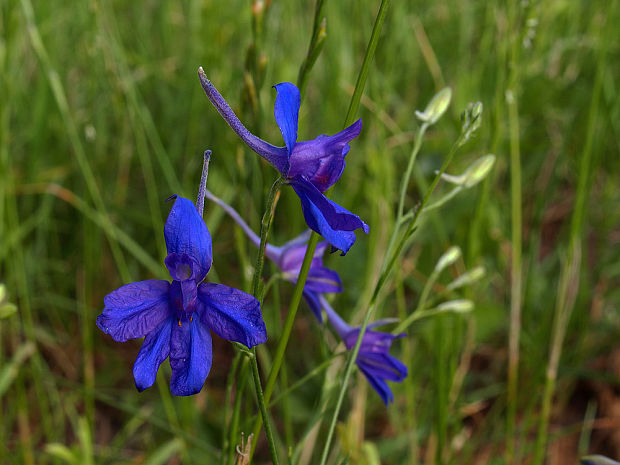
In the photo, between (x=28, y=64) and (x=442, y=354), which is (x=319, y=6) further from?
(x=28, y=64)

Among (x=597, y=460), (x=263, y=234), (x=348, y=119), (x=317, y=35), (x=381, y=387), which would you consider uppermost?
(x=317, y=35)

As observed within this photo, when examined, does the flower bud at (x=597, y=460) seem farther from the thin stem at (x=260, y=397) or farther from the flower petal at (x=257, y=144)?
the flower petal at (x=257, y=144)

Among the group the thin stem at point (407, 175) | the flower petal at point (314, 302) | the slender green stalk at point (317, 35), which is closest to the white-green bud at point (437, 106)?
the thin stem at point (407, 175)

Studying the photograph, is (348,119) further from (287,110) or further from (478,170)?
(478,170)

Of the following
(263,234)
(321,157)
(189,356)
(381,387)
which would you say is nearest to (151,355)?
(189,356)

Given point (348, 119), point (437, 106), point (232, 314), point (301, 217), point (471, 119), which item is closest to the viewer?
point (232, 314)

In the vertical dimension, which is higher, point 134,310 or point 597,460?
point 134,310
